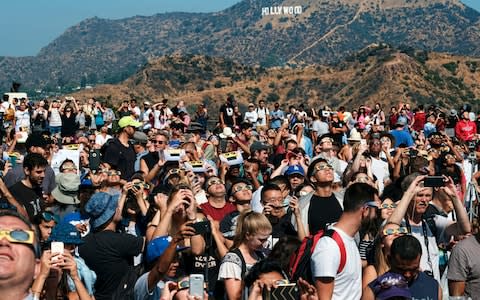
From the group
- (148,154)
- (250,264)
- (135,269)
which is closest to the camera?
(250,264)

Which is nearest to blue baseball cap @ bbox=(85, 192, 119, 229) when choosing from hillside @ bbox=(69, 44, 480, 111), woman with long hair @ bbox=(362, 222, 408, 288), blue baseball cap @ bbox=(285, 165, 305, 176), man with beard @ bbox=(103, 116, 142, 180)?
woman with long hair @ bbox=(362, 222, 408, 288)

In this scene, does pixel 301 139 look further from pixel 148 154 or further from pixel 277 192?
pixel 277 192

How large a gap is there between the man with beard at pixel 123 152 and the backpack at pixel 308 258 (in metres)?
6.27

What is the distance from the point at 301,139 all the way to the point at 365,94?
264 feet

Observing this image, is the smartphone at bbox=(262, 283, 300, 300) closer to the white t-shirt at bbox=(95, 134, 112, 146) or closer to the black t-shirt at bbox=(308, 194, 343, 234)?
the black t-shirt at bbox=(308, 194, 343, 234)

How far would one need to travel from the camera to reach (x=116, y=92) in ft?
339

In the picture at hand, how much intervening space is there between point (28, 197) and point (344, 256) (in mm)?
4167

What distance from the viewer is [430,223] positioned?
7887 millimetres

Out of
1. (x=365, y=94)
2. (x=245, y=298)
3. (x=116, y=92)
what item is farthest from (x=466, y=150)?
(x=116, y=92)

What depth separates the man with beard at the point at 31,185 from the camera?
942cm

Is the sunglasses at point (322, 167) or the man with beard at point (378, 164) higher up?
the sunglasses at point (322, 167)

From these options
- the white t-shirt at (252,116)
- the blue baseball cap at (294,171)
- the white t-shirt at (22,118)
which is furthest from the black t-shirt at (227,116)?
the blue baseball cap at (294,171)

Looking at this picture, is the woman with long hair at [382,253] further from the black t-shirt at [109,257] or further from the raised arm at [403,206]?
the black t-shirt at [109,257]

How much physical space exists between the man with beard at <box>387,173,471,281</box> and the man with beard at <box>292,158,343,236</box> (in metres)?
0.95
